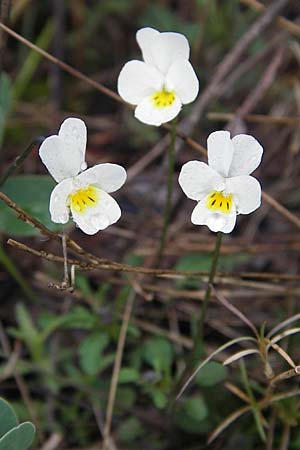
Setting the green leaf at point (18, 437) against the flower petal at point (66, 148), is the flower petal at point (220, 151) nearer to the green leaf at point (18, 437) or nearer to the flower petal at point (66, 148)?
the flower petal at point (66, 148)

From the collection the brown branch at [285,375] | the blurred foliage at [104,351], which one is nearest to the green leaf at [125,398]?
the blurred foliage at [104,351]

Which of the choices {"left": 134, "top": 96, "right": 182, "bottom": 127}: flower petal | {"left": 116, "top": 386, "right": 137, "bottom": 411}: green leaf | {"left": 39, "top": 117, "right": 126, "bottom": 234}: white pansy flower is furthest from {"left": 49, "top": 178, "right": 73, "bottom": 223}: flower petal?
{"left": 116, "top": 386, "right": 137, "bottom": 411}: green leaf

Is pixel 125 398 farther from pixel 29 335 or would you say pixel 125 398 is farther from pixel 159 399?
pixel 29 335

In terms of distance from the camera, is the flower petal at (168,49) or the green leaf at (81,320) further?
the green leaf at (81,320)

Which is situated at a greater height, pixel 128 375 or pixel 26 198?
pixel 26 198

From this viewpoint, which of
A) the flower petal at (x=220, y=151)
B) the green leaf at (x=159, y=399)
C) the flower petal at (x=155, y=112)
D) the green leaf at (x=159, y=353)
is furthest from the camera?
the green leaf at (x=159, y=353)

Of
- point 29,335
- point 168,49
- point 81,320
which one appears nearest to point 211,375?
point 81,320

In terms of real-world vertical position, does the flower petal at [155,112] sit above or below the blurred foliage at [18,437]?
above

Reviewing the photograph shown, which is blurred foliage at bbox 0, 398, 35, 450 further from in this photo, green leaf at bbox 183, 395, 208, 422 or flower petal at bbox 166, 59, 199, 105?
flower petal at bbox 166, 59, 199, 105
